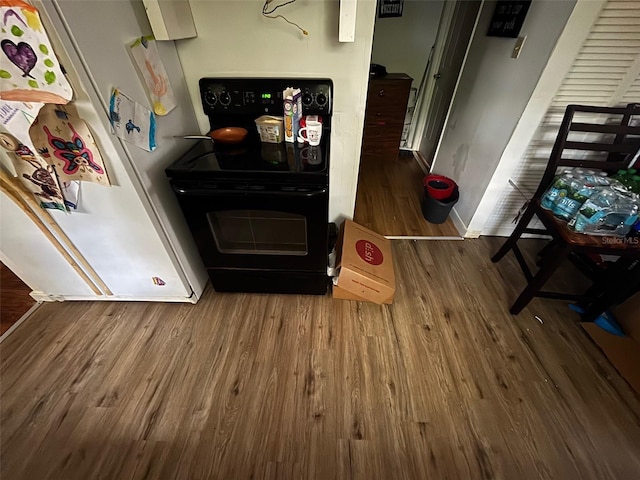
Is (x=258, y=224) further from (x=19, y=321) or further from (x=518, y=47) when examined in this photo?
(x=518, y=47)

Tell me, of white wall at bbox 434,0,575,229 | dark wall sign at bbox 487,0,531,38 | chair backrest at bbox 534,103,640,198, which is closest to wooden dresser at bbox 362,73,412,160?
white wall at bbox 434,0,575,229

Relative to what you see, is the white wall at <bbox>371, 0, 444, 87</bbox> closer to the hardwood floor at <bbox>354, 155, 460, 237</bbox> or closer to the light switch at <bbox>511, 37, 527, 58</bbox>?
the hardwood floor at <bbox>354, 155, 460, 237</bbox>

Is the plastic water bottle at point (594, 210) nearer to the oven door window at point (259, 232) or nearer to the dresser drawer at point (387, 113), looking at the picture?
the oven door window at point (259, 232)

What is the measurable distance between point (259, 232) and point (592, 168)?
5.57 ft

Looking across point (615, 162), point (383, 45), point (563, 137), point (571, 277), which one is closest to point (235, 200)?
point (563, 137)

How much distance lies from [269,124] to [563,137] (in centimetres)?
138

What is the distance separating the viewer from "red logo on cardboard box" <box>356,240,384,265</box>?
4.89ft

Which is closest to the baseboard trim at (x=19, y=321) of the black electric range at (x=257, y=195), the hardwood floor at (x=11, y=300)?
the hardwood floor at (x=11, y=300)

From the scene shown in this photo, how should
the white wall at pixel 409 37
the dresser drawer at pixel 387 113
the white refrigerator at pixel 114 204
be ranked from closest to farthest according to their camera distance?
the white refrigerator at pixel 114 204
the white wall at pixel 409 37
the dresser drawer at pixel 387 113

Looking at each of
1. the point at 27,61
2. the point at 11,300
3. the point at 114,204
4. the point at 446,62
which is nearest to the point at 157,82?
the point at 27,61

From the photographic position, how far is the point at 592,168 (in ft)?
4.42

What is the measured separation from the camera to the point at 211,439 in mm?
1063

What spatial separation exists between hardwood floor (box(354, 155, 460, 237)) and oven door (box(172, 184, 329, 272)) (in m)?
0.94

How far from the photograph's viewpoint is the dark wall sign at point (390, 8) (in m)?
2.40
